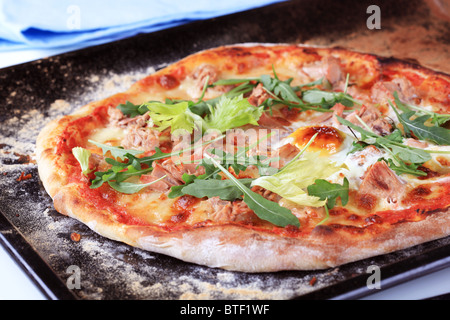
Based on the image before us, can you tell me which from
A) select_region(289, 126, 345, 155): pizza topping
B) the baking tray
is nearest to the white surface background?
the baking tray

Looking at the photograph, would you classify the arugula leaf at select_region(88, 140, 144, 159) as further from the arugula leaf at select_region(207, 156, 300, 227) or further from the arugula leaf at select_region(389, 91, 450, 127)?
the arugula leaf at select_region(389, 91, 450, 127)

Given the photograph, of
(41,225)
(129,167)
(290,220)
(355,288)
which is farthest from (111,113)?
(355,288)

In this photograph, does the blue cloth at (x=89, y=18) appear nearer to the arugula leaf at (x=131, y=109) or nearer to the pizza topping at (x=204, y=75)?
the pizza topping at (x=204, y=75)

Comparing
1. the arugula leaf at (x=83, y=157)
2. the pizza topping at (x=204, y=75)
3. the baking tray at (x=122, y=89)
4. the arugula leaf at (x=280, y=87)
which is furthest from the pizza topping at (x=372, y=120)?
the arugula leaf at (x=83, y=157)

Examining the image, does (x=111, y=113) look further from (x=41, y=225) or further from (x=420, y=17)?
(x=420, y=17)

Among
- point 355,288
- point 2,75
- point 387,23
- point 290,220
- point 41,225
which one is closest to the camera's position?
point 355,288
